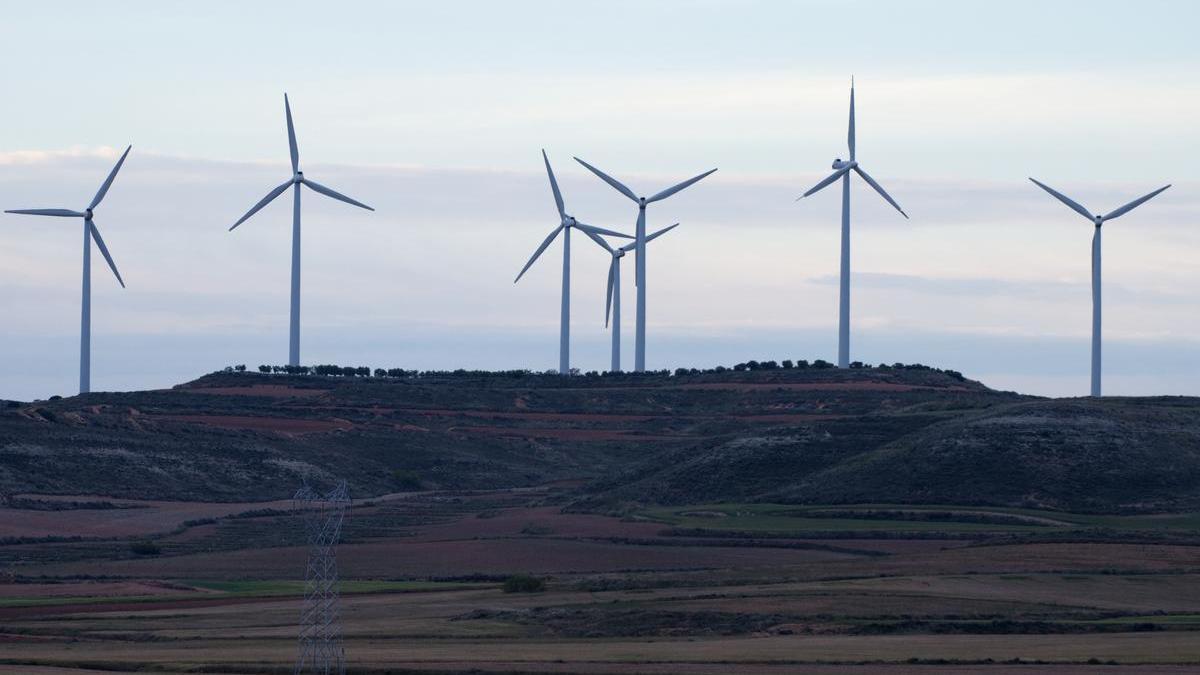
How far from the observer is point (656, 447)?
179 m

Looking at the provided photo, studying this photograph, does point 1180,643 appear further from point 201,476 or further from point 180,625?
point 201,476

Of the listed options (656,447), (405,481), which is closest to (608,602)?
(405,481)

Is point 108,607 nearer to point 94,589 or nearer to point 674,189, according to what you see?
point 94,589

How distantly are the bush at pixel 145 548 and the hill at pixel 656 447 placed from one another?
28378 millimetres

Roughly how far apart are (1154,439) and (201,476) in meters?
71.9

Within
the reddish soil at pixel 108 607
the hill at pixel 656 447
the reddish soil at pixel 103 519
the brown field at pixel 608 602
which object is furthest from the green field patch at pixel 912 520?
the reddish soil at pixel 108 607

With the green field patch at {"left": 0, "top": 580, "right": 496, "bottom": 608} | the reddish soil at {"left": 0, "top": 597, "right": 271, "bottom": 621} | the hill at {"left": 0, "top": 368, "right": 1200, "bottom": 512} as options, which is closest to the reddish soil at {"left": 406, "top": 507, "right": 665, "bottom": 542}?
the hill at {"left": 0, "top": 368, "right": 1200, "bottom": 512}

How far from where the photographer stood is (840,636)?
6881 cm

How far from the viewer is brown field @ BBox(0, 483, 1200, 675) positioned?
62.5m

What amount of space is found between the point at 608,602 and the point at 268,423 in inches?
4022

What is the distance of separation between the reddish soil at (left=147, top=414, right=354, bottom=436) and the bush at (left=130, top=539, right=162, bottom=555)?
59.8 m

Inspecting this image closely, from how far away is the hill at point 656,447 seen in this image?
419 ft

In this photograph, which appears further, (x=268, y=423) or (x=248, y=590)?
(x=268, y=423)

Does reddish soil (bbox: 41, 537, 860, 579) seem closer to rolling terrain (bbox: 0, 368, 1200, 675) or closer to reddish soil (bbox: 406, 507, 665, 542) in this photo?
rolling terrain (bbox: 0, 368, 1200, 675)
